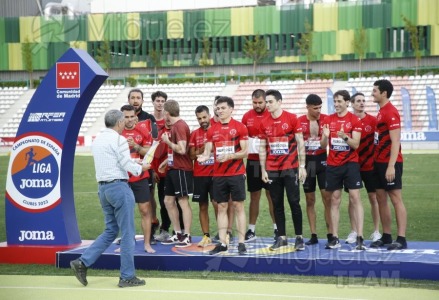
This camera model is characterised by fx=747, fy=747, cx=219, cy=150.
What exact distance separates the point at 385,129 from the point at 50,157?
4766 millimetres

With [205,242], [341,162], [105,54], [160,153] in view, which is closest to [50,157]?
[160,153]

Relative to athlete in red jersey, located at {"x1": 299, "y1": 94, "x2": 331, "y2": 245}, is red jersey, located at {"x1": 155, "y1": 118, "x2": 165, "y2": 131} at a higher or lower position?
higher

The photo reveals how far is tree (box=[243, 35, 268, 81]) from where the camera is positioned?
59219 millimetres

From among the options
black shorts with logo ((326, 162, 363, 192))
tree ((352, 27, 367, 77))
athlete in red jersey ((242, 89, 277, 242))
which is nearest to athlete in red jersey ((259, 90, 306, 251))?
black shorts with logo ((326, 162, 363, 192))

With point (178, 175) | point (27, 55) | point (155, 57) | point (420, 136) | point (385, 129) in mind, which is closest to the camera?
point (385, 129)

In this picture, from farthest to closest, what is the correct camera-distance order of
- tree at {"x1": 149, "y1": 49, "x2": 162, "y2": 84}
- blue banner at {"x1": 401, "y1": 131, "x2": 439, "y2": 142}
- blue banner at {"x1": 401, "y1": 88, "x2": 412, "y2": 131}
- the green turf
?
tree at {"x1": 149, "y1": 49, "x2": 162, "y2": 84} → blue banner at {"x1": 401, "y1": 88, "x2": 412, "y2": 131} → blue banner at {"x1": 401, "y1": 131, "x2": 439, "y2": 142} → the green turf

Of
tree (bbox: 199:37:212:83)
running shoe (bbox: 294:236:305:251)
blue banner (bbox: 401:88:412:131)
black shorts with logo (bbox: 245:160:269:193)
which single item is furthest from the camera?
tree (bbox: 199:37:212:83)

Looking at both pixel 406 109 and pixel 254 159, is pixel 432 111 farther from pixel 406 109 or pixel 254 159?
pixel 254 159

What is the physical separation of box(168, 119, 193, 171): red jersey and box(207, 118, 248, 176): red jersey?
0.76 meters

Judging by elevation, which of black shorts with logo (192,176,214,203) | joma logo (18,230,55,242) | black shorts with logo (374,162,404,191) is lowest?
joma logo (18,230,55,242)

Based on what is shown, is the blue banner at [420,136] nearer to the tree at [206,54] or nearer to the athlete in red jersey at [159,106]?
the tree at [206,54]

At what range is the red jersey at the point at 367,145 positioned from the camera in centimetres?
1065

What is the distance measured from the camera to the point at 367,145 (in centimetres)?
1068

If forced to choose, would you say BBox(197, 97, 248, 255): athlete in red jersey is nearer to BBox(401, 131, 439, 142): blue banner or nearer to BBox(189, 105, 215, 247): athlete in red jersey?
BBox(189, 105, 215, 247): athlete in red jersey
